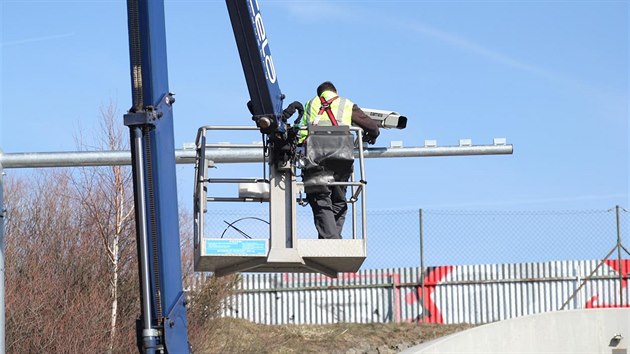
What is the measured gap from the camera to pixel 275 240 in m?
11.6

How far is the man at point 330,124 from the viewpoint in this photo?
12328 millimetres

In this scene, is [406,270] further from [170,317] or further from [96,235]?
[170,317]

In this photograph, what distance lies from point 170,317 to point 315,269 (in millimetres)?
2826

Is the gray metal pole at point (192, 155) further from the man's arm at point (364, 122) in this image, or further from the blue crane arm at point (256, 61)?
the blue crane arm at point (256, 61)

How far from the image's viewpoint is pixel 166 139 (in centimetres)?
991

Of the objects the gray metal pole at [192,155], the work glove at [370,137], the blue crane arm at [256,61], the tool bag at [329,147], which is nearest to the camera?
the blue crane arm at [256,61]

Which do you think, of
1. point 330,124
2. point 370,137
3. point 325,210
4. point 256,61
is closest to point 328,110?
point 330,124

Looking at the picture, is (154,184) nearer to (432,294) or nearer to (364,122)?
(364,122)

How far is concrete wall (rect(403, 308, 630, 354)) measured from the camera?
904 inches

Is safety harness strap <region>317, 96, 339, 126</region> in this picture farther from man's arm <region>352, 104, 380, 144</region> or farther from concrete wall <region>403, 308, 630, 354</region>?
concrete wall <region>403, 308, 630, 354</region>

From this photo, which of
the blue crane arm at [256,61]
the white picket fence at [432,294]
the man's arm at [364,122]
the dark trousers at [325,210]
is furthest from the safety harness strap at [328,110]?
the white picket fence at [432,294]

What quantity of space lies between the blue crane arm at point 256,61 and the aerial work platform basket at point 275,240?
22.2 inches

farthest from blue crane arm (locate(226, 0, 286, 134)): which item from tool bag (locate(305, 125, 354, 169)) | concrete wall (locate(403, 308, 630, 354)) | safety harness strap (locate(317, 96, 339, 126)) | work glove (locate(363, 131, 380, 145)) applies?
concrete wall (locate(403, 308, 630, 354))

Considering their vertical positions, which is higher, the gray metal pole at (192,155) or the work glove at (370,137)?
→ the work glove at (370,137)
